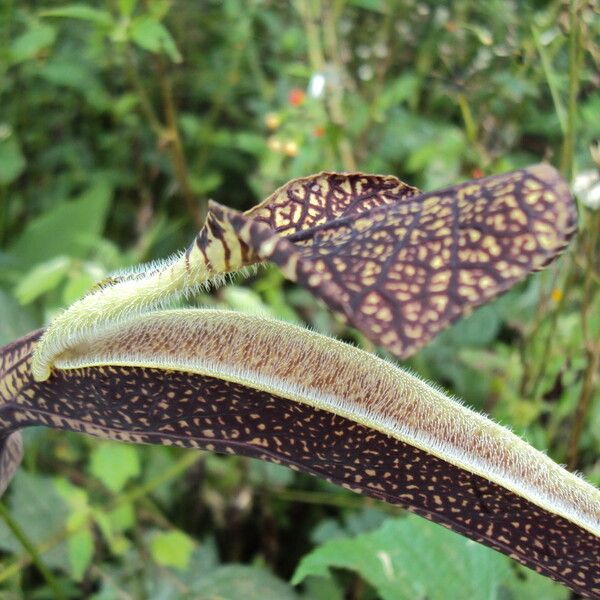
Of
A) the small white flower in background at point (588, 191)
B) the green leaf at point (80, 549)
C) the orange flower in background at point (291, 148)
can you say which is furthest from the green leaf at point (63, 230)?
the small white flower in background at point (588, 191)

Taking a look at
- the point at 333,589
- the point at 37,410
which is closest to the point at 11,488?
the point at 333,589

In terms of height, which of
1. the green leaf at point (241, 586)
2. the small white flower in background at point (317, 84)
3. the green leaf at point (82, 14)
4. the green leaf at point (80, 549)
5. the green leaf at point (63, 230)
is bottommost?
the green leaf at point (241, 586)

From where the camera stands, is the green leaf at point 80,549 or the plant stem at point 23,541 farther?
the green leaf at point 80,549

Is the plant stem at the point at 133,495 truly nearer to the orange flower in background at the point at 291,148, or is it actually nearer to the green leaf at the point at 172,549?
the green leaf at the point at 172,549

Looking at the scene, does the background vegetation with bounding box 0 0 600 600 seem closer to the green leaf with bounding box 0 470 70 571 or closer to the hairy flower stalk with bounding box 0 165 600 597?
the green leaf with bounding box 0 470 70 571

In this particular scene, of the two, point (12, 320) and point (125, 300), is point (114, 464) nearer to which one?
point (12, 320)

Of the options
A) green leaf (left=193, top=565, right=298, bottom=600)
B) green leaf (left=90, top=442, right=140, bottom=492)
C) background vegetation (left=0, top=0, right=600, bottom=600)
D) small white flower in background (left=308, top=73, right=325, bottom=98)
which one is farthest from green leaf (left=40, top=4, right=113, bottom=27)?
green leaf (left=193, top=565, right=298, bottom=600)
